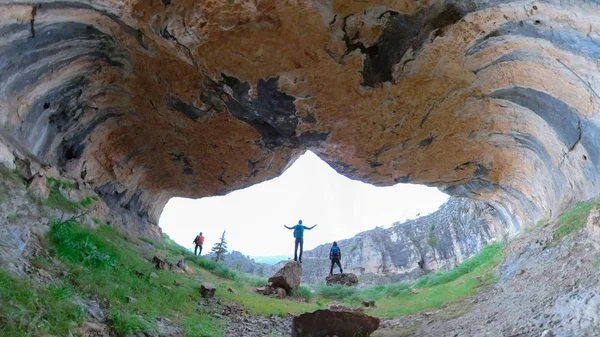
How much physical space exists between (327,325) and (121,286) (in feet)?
9.99

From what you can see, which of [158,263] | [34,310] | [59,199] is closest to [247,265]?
[158,263]

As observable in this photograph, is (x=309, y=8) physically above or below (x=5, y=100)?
above

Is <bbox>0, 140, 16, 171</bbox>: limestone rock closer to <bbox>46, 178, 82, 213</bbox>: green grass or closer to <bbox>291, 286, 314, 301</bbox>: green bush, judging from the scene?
<bbox>46, 178, 82, 213</bbox>: green grass

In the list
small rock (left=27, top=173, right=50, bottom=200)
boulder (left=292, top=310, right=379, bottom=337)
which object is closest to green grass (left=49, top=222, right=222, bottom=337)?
small rock (left=27, top=173, right=50, bottom=200)

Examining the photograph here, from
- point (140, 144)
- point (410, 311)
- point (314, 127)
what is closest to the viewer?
point (410, 311)

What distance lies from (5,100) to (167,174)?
21.0 ft

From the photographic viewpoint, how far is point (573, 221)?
663cm

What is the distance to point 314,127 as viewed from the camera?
9289mm

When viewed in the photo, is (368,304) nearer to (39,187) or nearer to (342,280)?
(342,280)

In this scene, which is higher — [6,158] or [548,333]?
[6,158]

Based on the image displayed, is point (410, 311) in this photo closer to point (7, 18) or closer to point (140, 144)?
point (140, 144)

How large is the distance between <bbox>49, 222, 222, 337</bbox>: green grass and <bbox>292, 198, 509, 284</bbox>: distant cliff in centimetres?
1743

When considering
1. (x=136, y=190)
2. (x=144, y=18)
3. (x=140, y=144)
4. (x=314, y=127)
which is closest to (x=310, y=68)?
(x=314, y=127)

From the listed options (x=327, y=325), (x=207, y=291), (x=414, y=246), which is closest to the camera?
(x=327, y=325)
